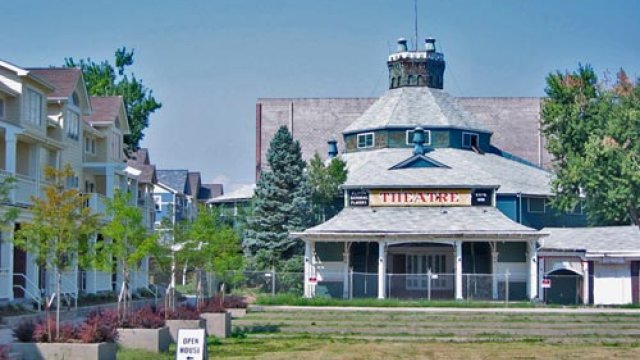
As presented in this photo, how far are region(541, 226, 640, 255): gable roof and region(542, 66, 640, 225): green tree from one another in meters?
1.94

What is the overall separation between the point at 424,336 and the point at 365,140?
46.0 meters

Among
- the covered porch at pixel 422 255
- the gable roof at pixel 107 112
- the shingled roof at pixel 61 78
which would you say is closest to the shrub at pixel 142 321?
the shingled roof at pixel 61 78

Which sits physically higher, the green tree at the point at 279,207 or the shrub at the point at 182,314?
the green tree at the point at 279,207

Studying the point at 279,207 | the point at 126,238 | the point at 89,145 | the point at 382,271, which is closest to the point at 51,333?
the point at 126,238

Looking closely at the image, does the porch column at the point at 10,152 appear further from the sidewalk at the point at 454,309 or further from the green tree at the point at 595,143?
the green tree at the point at 595,143

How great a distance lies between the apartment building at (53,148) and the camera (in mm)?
42188

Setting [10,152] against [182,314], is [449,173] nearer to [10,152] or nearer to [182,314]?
[10,152]

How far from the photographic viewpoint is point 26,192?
141 feet

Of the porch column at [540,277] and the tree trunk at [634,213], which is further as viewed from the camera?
the tree trunk at [634,213]

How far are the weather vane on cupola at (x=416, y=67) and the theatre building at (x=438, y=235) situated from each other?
10595mm

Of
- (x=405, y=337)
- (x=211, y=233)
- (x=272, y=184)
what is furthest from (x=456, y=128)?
(x=405, y=337)

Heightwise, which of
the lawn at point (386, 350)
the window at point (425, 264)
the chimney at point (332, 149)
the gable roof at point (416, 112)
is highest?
the gable roof at point (416, 112)

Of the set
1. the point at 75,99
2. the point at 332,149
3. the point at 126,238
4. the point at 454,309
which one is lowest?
the point at 454,309

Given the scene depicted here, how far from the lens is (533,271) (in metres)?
63.3
